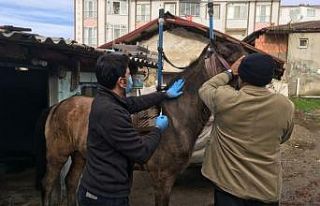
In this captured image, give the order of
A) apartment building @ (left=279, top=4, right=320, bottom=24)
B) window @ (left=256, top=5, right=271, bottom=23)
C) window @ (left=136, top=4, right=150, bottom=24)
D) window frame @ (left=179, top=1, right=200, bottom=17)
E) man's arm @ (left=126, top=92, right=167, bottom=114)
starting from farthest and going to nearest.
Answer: apartment building @ (left=279, top=4, right=320, bottom=24) < window frame @ (left=179, top=1, right=200, bottom=17) < window @ (left=136, top=4, right=150, bottom=24) < window @ (left=256, top=5, right=271, bottom=23) < man's arm @ (left=126, top=92, right=167, bottom=114)

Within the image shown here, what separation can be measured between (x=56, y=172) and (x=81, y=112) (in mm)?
863

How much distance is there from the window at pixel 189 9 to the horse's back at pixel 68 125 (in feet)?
156

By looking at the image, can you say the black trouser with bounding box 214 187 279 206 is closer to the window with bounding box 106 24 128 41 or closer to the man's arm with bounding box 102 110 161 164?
the man's arm with bounding box 102 110 161 164

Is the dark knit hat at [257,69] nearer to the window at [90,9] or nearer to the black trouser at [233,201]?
the black trouser at [233,201]

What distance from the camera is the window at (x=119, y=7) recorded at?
50.8 metres

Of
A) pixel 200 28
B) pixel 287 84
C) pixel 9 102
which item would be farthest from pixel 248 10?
pixel 9 102

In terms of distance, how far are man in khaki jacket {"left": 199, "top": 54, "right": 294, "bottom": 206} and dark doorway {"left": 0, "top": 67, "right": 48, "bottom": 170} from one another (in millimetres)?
5806

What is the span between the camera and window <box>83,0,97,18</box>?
50.9m

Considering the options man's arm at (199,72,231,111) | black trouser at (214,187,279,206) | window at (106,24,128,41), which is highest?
window at (106,24,128,41)

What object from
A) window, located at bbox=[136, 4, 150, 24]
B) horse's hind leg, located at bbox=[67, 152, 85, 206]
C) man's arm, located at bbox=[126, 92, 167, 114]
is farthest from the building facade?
window, located at bbox=[136, 4, 150, 24]

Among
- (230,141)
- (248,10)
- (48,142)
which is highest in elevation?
(248,10)


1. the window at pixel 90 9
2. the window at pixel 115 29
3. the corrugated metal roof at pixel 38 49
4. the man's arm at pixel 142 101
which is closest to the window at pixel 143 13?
the window at pixel 115 29

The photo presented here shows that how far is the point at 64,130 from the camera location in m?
5.56

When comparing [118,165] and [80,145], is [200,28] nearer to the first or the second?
[80,145]
